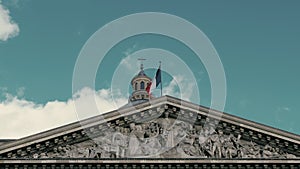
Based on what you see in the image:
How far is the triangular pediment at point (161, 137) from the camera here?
1170 inches

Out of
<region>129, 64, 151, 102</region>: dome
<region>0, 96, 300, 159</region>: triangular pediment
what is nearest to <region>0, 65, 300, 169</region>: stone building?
<region>0, 96, 300, 159</region>: triangular pediment

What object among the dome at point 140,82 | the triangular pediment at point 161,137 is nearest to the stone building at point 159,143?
the triangular pediment at point 161,137

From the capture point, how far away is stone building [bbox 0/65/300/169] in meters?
29.3

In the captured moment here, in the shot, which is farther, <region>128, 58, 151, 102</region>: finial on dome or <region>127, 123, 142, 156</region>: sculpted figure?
<region>128, 58, 151, 102</region>: finial on dome

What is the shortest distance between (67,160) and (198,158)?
6863mm

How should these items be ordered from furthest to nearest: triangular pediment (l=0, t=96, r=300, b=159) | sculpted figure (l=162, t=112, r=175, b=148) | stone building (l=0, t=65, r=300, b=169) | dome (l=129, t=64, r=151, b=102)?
1. dome (l=129, t=64, r=151, b=102)
2. sculpted figure (l=162, t=112, r=175, b=148)
3. triangular pediment (l=0, t=96, r=300, b=159)
4. stone building (l=0, t=65, r=300, b=169)

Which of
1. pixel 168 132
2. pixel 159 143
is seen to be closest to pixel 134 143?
pixel 159 143

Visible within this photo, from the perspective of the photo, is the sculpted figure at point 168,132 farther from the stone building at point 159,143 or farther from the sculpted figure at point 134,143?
the sculpted figure at point 134,143

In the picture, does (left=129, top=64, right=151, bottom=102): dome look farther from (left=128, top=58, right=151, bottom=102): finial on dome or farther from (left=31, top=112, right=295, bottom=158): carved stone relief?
(left=31, top=112, right=295, bottom=158): carved stone relief

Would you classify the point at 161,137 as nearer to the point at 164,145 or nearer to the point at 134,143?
the point at 164,145

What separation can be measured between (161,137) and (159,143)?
423 millimetres

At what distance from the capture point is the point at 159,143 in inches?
1188

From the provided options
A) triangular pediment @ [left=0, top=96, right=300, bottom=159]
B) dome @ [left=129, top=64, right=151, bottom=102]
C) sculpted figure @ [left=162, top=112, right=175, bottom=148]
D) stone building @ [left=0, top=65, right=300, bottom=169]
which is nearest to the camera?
stone building @ [left=0, top=65, right=300, bottom=169]

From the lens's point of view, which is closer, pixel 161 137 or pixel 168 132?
pixel 161 137
